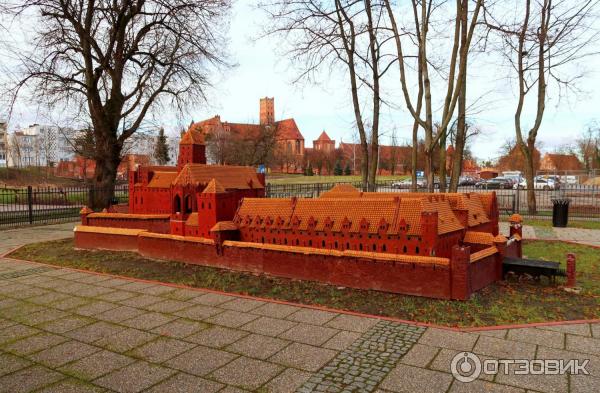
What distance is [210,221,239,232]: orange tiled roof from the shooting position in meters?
10.3

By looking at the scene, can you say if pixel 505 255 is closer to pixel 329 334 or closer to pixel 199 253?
pixel 329 334

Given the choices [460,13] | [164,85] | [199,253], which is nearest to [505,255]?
[199,253]

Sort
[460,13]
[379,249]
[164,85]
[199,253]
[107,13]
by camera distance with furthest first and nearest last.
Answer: [164,85] → [107,13] → [460,13] → [199,253] → [379,249]

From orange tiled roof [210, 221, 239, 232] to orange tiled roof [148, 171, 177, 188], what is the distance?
454 cm

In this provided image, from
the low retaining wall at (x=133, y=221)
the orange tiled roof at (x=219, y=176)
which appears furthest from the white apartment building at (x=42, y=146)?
the orange tiled roof at (x=219, y=176)

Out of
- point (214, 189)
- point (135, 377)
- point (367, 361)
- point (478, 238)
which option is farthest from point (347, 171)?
point (135, 377)

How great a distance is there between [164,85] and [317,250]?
57.7 feet

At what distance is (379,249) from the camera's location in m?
8.58

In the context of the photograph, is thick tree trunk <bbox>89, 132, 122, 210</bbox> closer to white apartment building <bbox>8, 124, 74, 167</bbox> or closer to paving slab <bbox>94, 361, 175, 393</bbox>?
paving slab <bbox>94, 361, 175, 393</bbox>

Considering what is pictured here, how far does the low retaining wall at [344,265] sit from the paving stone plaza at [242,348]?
145 centimetres

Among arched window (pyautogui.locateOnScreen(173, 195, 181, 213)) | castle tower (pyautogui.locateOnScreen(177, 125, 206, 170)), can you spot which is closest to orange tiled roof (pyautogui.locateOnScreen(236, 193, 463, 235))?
arched window (pyautogui.locateOnScreen(173, 195, 181, 213))

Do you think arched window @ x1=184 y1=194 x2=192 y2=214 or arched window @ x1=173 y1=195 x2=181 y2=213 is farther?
arched window @ x1=173 y1=195 x2=181 y2=213

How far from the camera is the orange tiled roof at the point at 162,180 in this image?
14.2 m

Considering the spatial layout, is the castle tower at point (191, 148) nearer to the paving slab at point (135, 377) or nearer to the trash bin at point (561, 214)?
the paving slab at point (135, 377)
